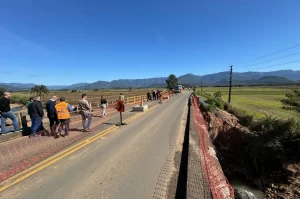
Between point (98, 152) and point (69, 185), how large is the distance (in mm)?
2212

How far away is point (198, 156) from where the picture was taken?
5551 millimetres

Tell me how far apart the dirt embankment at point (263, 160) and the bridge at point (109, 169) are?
4.29 m

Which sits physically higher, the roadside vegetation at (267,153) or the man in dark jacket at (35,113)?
the man in dark jacket at (35,113)

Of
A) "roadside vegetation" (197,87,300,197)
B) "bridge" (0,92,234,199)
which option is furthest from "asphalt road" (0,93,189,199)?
"roadside vegetation" (197,87,300,197)

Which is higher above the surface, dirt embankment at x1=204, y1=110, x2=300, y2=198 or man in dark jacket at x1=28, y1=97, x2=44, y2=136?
man in dark jacket at x1=28, y1=97, x2=44, y2=136

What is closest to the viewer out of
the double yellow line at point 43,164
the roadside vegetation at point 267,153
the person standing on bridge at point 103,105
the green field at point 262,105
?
the double yellow line at point 43,164

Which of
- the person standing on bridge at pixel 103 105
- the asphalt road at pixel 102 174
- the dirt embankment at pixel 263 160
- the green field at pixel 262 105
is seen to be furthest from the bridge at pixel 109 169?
the green field at pixel 262 105

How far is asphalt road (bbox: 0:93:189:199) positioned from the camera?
4.04 m

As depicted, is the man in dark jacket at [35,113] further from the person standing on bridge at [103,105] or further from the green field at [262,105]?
the green field at [262,105]

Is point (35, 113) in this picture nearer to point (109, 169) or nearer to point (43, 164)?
point (43, 164)

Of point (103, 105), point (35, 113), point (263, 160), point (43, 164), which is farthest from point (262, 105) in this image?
point (43, 164)

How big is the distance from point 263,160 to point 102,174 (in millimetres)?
9769

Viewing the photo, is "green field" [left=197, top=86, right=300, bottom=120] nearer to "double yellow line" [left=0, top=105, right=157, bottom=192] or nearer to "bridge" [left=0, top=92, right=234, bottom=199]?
"bridge" [left=0, top=92, right=234, bottom=199]

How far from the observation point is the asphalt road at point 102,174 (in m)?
4.04
